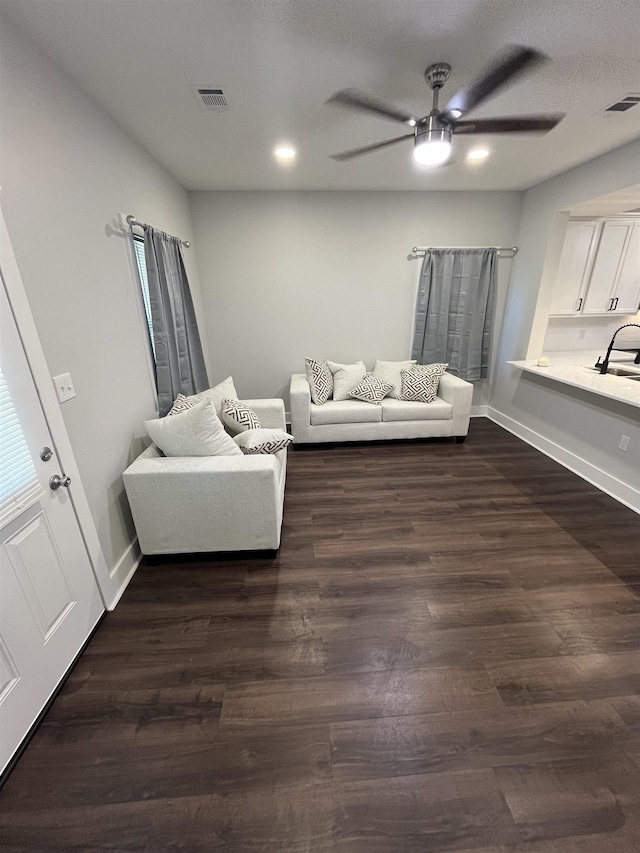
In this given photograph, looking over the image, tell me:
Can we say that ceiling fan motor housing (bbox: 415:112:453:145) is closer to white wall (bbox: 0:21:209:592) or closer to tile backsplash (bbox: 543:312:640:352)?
white wall (bbox: 0:21:209:592)

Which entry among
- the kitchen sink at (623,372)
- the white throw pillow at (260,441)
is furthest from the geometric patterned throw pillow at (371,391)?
the kitchen sink at (623,372)

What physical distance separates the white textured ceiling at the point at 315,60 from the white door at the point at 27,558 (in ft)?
4.16

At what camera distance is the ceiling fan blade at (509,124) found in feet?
5.80

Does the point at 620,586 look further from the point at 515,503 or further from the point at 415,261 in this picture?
the point at 415,261

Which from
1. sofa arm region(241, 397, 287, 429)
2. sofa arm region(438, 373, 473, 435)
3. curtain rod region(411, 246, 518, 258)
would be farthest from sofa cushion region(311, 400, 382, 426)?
curtain rod region(411, 246, 518, 258)

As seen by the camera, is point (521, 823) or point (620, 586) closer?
point (521, 823)

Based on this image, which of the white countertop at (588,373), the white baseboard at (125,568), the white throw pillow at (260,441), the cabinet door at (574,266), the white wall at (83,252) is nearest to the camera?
the white wall at (83,252)

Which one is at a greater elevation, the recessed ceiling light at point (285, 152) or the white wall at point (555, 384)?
the recessed ceiling light at point (285, 152)

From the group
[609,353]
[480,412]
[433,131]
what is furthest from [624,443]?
[433,131]

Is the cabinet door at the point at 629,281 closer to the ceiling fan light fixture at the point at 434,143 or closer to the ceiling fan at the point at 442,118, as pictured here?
the ceiling fan at the point at 442,118

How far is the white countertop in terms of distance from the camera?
8.98 feet

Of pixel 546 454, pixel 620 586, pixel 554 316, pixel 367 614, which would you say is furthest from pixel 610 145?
pixel 367 614

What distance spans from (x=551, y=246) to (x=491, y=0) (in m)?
2.86

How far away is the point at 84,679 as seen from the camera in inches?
61.9
